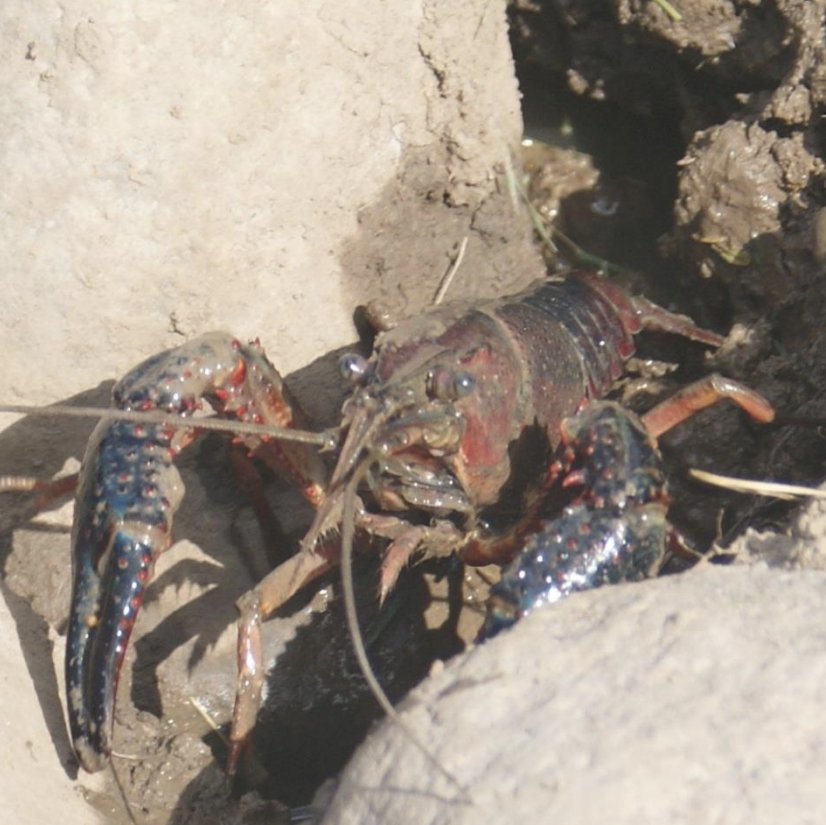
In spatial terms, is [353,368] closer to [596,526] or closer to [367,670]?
[596,526]

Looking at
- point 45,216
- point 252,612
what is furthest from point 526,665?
point 45,216

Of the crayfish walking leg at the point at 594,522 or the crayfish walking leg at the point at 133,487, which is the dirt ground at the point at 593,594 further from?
the crayfish walking leg at the point at 133,487

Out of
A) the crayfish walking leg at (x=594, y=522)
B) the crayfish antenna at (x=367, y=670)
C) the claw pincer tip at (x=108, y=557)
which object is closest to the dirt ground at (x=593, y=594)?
the crayfish antenna at (x=367, y=670)

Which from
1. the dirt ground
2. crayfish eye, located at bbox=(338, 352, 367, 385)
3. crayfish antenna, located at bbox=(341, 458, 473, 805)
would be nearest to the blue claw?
the dirt ground

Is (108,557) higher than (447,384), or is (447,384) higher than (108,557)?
(447,384)

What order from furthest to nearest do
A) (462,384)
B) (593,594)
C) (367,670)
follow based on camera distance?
(462,384)
(593,594)
(367,670)

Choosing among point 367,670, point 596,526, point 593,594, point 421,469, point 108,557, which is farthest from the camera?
point 421,469

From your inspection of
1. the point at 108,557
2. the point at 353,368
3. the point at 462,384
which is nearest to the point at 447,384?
the point at 462,384

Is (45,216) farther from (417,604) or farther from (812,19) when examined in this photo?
(812,19)
